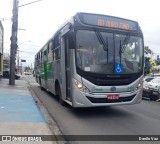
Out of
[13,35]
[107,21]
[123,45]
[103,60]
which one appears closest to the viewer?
[103,60]

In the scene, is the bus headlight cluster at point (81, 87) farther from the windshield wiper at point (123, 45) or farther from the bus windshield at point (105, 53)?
the windshield wiper at point (123, 45)

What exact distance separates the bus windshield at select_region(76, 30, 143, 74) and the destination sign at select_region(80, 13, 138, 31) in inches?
13.5

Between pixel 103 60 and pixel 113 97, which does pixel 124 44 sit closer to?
pixel 103 60

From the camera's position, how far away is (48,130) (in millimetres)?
7383

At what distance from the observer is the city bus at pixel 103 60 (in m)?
9.41

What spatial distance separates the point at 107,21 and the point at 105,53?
1.22m

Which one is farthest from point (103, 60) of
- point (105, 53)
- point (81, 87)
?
point (81, 87)

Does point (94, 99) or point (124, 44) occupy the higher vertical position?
point (124, 44)

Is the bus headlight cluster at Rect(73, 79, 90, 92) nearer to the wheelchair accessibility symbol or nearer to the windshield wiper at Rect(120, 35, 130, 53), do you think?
the wheelchair accessibility symbol

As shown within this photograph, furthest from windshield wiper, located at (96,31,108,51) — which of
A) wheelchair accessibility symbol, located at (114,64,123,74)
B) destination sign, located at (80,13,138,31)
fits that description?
wheelchair accessibility symbol, located at (114,64,123,74)

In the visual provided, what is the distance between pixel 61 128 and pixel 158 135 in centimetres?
270

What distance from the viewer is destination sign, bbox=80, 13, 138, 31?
32.2 feet

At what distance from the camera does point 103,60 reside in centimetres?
959

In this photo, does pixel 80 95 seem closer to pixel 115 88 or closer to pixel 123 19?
pixel 115 88
